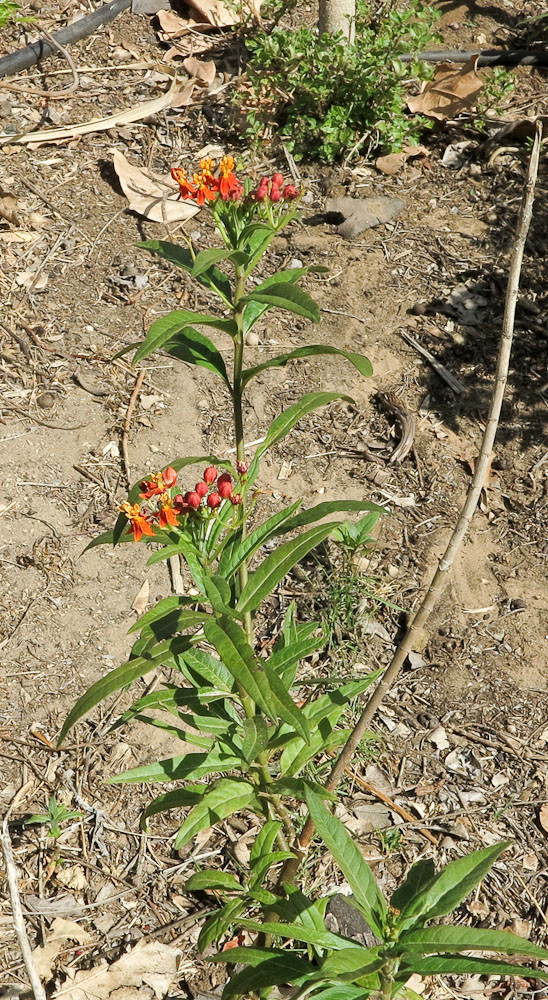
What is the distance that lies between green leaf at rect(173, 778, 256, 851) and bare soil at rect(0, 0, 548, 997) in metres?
0.86

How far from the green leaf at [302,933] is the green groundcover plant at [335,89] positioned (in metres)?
4.35

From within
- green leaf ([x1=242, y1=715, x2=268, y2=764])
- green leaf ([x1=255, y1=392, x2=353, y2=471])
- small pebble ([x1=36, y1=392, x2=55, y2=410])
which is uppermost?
small pebble ([x1=36, y1=392, x2=55, y2=410])

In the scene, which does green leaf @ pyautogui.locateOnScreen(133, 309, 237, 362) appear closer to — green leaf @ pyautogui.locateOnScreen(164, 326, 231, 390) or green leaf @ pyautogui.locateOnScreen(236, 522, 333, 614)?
green leaf @ pyautogui.locateOnScreen(164, 326, 231, 390)

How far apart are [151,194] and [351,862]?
4206 mm

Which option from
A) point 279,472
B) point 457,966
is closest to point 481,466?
point 457,966

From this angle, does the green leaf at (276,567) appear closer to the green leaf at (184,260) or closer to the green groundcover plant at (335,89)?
the green leaf at (184,260)

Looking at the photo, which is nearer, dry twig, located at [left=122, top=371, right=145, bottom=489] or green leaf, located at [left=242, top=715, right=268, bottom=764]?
green leaf, located at [left=242, top=715, right=268, bottom=764]

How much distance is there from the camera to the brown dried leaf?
18.7 feet

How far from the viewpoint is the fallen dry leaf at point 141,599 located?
141 inches

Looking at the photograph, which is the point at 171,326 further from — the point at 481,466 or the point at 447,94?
the point at 447,94

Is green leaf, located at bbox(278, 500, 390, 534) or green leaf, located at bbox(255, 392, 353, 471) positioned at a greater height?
green leaf, located at bbox(255, 392, 353, 471)

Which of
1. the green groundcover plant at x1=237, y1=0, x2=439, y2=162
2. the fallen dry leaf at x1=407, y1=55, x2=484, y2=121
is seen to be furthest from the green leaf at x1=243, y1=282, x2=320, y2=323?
the fallen dry leaf at x1=407, y1=55, x2=484, y2=121

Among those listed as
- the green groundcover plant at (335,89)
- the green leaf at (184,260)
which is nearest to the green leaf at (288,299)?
the green leaf at (184,260)

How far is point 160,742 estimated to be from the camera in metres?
3.26
